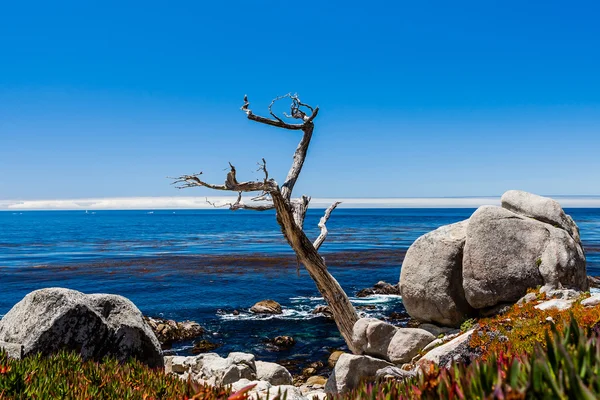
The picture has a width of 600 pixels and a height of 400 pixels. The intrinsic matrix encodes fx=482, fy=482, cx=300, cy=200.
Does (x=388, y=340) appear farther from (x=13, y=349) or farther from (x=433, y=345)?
(x=13, y=349)

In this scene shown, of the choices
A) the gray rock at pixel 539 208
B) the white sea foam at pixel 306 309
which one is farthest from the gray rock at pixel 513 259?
the white sea foam at pixel 306 309

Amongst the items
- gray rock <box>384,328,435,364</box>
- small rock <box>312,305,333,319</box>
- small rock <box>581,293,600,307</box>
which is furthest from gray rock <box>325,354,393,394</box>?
small rock <box>312,305,333,319</box>

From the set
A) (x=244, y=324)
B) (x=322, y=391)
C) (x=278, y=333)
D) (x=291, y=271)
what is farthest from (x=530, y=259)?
(x=291, y=271)

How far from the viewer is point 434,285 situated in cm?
1720

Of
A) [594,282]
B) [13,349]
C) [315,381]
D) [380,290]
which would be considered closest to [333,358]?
[315,381]

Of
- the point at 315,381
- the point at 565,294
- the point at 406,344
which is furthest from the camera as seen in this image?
the point at 315,381

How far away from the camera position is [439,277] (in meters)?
17.1

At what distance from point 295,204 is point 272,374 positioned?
5365 millimetres

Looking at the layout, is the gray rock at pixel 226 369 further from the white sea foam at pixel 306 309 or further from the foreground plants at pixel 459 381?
the white sea foam at pixel 306 309

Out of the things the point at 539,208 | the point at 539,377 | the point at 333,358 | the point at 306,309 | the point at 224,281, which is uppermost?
the point at 539,208

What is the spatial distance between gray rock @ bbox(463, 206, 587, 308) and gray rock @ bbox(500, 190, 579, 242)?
62cm

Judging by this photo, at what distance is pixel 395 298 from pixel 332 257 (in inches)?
831

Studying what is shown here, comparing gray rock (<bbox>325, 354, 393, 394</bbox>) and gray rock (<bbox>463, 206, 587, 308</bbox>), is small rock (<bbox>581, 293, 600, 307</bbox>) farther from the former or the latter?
gray rock (<bbox>325, 354, 393, 394</bbox>)

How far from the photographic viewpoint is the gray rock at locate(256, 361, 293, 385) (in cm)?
1434
